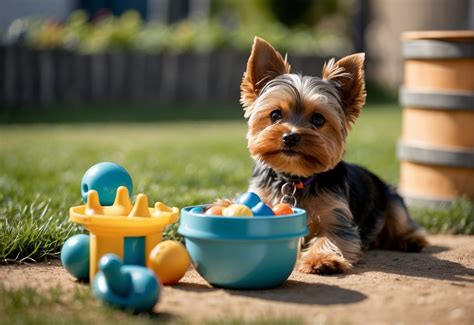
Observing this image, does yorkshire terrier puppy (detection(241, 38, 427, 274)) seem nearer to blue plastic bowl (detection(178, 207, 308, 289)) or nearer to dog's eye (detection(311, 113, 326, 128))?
dog's eye (detection(311, 113, 326, 128))

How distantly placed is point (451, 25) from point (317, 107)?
1719cm

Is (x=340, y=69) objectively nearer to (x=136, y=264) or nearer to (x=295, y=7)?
(x=136, y=264)

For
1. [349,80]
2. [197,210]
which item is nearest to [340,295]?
[197,210]

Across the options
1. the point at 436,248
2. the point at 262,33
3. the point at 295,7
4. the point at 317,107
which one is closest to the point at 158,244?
the point at 317,107

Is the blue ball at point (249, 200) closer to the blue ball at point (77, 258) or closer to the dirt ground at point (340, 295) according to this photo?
the dirt ground at point (340, 295)

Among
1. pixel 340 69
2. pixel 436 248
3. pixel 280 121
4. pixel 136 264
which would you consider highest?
pixel 340 69

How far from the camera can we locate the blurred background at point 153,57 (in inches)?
636

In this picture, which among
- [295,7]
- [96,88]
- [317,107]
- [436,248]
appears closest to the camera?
[317,107]

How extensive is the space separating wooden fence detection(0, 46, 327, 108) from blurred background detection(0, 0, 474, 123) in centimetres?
2

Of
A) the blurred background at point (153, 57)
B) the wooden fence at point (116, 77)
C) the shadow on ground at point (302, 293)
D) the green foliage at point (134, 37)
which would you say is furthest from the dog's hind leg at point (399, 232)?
the green foliage at point (134, 37)

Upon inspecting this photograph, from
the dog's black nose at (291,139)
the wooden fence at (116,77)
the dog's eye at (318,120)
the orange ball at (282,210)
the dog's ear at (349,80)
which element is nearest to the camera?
the orange ball at (282,210)

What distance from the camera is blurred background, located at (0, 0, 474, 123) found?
636 inches

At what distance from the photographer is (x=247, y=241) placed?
4.27 m

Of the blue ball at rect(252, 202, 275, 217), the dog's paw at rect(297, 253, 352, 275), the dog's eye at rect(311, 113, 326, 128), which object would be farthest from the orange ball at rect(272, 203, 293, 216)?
the dog's eye at rect(311, 113, 326, 128)
